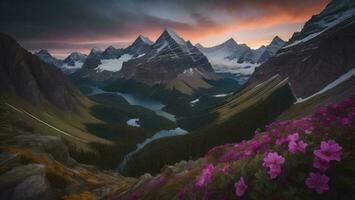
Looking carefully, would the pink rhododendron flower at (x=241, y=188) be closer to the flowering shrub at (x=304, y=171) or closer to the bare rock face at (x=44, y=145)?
the flowering shrub at (x=304, y=171)

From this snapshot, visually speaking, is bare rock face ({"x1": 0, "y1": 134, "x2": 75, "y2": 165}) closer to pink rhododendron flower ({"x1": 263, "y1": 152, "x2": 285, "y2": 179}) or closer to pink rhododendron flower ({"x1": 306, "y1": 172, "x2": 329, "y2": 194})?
pink rhododendron flower ({"x1": 263, "y1": 152, "x2": 285, "y2": 179})

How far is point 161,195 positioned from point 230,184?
10.5 meters

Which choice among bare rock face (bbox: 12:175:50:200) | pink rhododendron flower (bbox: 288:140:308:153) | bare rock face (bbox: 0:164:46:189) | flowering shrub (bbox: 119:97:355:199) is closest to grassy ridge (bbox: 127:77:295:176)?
bare rock face (bbox: 0:164:46:189)

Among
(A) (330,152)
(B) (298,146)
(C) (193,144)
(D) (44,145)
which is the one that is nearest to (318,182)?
(A) (330,152)

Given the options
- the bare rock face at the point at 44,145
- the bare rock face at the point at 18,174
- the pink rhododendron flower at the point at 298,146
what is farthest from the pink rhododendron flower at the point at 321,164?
the bare rock face at the point at 44,145

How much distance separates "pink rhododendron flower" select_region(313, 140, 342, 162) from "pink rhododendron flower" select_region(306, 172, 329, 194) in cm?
42

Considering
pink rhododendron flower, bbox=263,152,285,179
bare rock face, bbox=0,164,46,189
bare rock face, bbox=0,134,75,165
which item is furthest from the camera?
bare rock face, bbox=0,134,75,165

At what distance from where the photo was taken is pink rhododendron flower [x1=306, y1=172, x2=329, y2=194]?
6.05 m

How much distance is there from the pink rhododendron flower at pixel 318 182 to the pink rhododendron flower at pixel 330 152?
42cm

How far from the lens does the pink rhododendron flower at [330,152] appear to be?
604 centimetres

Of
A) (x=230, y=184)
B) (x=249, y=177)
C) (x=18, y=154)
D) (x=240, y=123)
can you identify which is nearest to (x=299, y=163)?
(x=249, y=177)

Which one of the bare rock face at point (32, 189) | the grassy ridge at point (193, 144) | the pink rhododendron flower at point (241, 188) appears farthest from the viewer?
the grassy ridge at point (193, 144)

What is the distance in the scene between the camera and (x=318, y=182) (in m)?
6.15

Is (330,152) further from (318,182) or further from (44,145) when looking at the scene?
(44,145)
